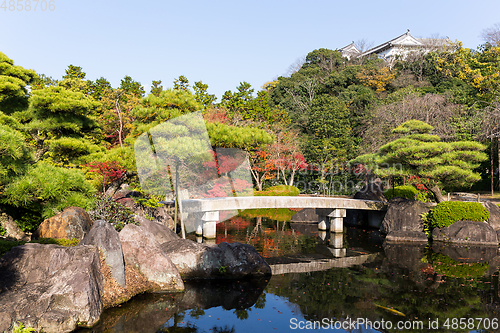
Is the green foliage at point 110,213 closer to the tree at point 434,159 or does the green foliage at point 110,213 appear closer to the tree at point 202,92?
the tree at point 434,159

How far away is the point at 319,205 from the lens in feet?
52.2

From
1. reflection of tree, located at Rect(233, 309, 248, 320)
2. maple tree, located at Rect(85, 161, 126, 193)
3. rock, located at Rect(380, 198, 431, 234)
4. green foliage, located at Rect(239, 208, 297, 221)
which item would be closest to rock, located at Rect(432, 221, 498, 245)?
rock, located at Rect(380, 198, 431, 234)

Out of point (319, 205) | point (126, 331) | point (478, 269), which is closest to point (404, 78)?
point (319, 205)

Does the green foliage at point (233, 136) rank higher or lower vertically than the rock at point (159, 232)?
higher

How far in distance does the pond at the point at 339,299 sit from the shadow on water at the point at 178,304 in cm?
2

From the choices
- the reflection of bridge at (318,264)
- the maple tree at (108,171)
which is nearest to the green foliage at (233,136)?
the maple tree at (108,171)

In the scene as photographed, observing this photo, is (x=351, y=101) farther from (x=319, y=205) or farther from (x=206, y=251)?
(x=206, y=251)

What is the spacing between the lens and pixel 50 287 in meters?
5.88

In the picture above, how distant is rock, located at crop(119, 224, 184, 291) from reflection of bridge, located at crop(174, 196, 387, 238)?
18.8ft

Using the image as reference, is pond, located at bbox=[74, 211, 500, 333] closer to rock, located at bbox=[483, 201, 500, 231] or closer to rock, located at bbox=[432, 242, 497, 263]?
rock, located at bbox=[432, 242, 497, 263]

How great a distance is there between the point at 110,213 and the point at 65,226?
6.45 ft

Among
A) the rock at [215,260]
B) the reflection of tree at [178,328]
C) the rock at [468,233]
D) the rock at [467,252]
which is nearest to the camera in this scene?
the reflection of tree at [178,328]

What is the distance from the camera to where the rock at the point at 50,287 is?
5461 millimetres

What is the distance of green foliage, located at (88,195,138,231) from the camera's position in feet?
33.6
